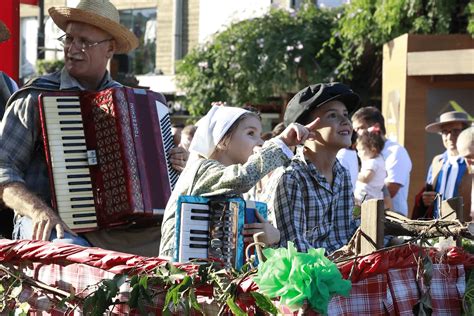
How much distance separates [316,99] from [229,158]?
65cm

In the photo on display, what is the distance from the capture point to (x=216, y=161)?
4.92 meters

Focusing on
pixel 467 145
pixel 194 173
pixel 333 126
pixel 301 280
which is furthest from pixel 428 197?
pixel 301 280

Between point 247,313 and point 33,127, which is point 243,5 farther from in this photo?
point 247,313

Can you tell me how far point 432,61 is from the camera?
11.4 metres

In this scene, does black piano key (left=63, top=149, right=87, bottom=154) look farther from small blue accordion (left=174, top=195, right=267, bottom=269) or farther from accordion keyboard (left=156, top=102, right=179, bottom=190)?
small blue accordion (left=174, top=195, right=267, bottom=269)

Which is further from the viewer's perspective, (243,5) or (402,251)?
(243,5)

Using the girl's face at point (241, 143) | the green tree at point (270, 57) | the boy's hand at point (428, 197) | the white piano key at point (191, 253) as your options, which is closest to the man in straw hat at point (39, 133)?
the girl's face at point (241, 143)

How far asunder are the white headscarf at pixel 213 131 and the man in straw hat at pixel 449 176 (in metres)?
3.19

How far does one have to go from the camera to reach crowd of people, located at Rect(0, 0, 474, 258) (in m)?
4.73

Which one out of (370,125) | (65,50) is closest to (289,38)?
(370,125)

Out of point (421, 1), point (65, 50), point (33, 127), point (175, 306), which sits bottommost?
point (175, 306)

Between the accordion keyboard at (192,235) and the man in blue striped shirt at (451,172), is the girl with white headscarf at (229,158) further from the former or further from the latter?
the man in blue striped shirt at (451,172)

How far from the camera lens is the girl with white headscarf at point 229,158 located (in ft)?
15.0

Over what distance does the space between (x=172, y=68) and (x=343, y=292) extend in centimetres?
1885
